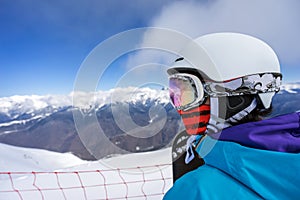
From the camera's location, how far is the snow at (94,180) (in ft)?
10.9

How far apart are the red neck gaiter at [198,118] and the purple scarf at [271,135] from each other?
2.18ft

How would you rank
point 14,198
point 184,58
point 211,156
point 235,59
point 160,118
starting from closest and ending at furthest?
point 211,156
point 235,59
point 184,58
point 160,118
point 14,198

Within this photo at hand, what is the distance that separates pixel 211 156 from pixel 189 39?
113 centimetres

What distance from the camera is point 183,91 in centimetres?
191

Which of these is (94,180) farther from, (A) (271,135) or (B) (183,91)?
(A) (271,135)

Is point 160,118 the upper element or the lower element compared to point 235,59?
lower

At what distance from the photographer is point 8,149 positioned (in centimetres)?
598

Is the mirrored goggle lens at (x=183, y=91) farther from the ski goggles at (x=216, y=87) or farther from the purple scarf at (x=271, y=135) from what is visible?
the purple scarf at (x=271, y=135)

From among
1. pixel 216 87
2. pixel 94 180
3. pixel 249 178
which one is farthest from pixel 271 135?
pixel 94 180

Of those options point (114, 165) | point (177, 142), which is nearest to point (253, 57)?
point (177, 142)

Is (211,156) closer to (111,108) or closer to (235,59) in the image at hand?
(235,59)

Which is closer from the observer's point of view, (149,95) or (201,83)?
(201,83)

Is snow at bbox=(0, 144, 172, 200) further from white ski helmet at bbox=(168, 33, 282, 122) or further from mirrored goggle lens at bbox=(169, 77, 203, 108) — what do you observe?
white ski helmet at bbox=(168, 33, 282, 122)

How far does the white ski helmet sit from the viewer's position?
5.45 feet
